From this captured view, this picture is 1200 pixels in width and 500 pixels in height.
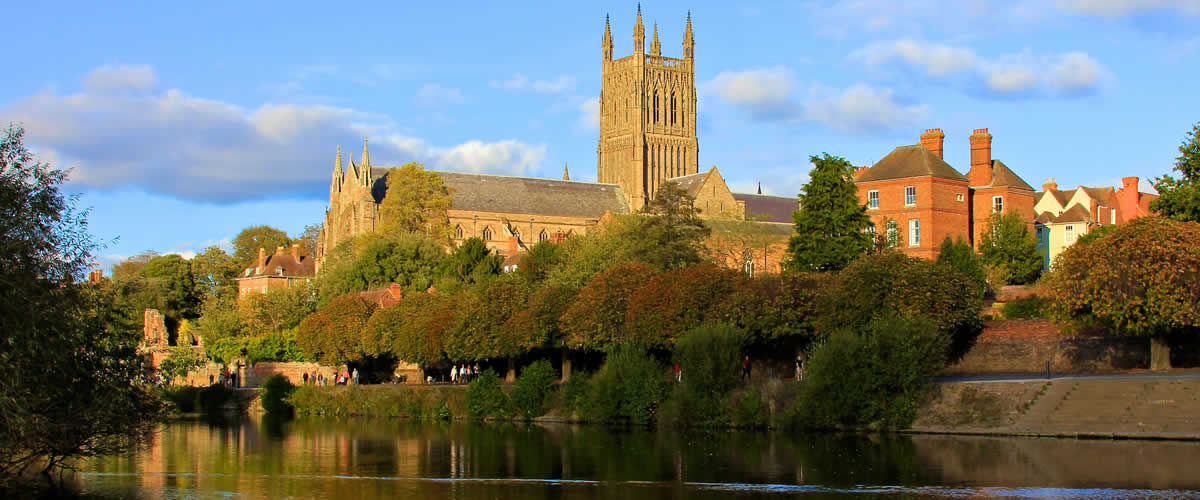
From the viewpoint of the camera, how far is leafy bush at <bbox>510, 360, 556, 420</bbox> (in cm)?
4509

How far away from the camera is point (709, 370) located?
3872 centimetres

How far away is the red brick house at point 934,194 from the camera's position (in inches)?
2343

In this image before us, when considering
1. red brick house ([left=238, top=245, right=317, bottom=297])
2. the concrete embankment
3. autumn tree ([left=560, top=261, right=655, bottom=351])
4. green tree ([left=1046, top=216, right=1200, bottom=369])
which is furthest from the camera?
red brick house ([left=238, top=245, right=317, bottom=297])

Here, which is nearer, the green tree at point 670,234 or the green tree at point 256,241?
the green tree at point 670,234

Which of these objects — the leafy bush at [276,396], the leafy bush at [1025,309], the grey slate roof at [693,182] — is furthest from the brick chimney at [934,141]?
the grey slate roof at [693,182]

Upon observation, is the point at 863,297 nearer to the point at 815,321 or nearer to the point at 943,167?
the point at 815,321

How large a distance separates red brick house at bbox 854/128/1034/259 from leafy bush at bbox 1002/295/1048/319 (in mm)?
9834

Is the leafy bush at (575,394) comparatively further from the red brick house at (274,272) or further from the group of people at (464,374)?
the red brick house at (274,272)

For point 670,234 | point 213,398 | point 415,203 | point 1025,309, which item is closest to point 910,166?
point 670,234

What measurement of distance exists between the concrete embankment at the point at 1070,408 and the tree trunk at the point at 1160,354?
3.06 m

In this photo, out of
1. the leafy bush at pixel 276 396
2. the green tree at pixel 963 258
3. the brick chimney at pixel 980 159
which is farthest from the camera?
the brick chimney at pixel 980 159

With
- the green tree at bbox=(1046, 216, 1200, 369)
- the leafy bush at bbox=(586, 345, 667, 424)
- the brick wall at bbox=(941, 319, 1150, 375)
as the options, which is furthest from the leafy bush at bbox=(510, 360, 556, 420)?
the green tree at bbox=(1046, 216, 1200, 369)

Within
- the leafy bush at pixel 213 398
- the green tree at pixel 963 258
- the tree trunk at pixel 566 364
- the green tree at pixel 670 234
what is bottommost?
the leafy bush at pixel 213 398

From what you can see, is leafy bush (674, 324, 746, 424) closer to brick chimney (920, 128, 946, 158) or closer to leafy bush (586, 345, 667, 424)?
leafy bush (586, 345, 667, 424)
